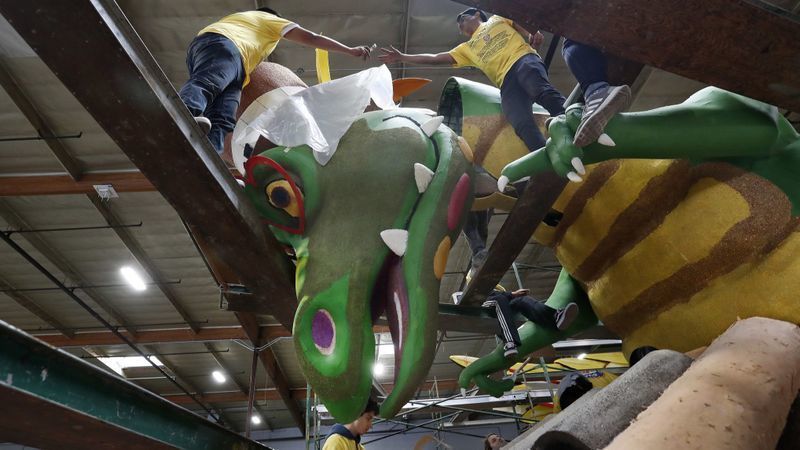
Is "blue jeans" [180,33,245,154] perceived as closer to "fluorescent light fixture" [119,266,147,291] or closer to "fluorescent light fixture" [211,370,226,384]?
"fluorescent light fixture" [119,266,147,291]

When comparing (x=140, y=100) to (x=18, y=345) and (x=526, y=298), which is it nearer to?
(x=18, y=345)

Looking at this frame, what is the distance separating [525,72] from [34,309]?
1034cm

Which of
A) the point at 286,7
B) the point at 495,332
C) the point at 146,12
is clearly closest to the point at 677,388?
the point at 495,332

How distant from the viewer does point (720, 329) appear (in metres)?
1.60

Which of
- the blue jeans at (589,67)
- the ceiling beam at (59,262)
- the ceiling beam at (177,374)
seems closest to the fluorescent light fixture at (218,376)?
the ceiling beam at (177,374)

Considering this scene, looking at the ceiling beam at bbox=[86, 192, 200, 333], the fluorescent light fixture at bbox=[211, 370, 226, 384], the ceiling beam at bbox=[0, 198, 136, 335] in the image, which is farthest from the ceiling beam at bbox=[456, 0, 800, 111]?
the fluorescent light fixture at bbox=[211, 370, 226, 384]

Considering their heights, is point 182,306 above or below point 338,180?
above

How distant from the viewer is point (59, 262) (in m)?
8.02

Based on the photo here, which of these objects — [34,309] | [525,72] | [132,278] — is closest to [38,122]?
[132,278]

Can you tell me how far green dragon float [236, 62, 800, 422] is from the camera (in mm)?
1341

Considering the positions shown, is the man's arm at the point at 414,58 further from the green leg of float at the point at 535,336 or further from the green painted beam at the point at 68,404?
the green painted beam at the point at 68,404

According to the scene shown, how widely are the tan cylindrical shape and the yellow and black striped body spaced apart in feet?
0.62

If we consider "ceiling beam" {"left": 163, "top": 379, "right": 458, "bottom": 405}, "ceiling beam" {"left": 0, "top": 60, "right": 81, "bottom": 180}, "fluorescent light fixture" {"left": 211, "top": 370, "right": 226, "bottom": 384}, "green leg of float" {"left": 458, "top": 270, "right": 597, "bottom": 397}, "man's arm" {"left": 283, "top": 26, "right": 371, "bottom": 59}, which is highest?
"ceiling beam" {"left": 0, "top": 60, "right": 81, "bottom": 180}

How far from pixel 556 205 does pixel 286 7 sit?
3768 mm
